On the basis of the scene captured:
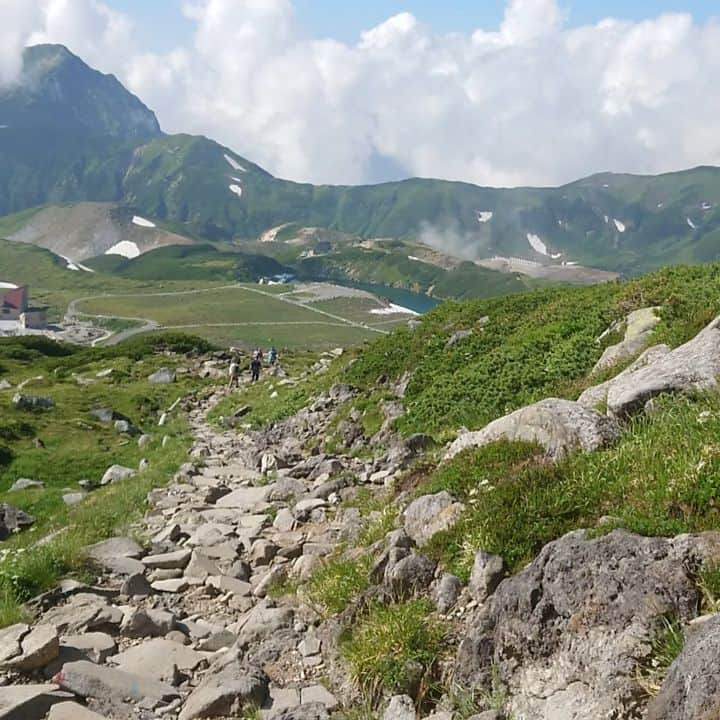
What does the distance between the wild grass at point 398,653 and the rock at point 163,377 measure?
45.0m

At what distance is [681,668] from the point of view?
524cm

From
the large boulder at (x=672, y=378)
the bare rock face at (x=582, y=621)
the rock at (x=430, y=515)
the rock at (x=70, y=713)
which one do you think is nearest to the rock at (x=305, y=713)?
the bare rock face at (x=582, y=621)

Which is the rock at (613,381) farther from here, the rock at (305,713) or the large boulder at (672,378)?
the rock at (305,713)

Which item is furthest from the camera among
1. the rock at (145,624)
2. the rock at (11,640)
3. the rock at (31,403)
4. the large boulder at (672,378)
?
the rock at (31,403)

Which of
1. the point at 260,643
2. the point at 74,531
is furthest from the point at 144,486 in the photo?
the point at 260,643

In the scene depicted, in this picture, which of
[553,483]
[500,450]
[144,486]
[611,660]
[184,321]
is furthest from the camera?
[184,321]

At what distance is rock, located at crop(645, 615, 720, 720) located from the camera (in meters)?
4.87

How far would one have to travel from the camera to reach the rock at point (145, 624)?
9.82 m

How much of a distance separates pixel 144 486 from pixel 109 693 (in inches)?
471

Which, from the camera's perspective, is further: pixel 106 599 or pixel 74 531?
pixel 74 531

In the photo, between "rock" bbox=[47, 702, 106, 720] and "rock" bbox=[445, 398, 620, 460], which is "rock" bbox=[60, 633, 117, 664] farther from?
"rock" bbox=[445, 398, 620, 460]

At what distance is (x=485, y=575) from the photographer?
7906 mm

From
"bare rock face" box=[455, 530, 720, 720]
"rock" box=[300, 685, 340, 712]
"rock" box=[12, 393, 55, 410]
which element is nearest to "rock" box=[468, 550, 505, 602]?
"bare rock face" box=[455, 530, 720, 720]

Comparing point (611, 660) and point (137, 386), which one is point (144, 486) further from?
point (137, 386)
